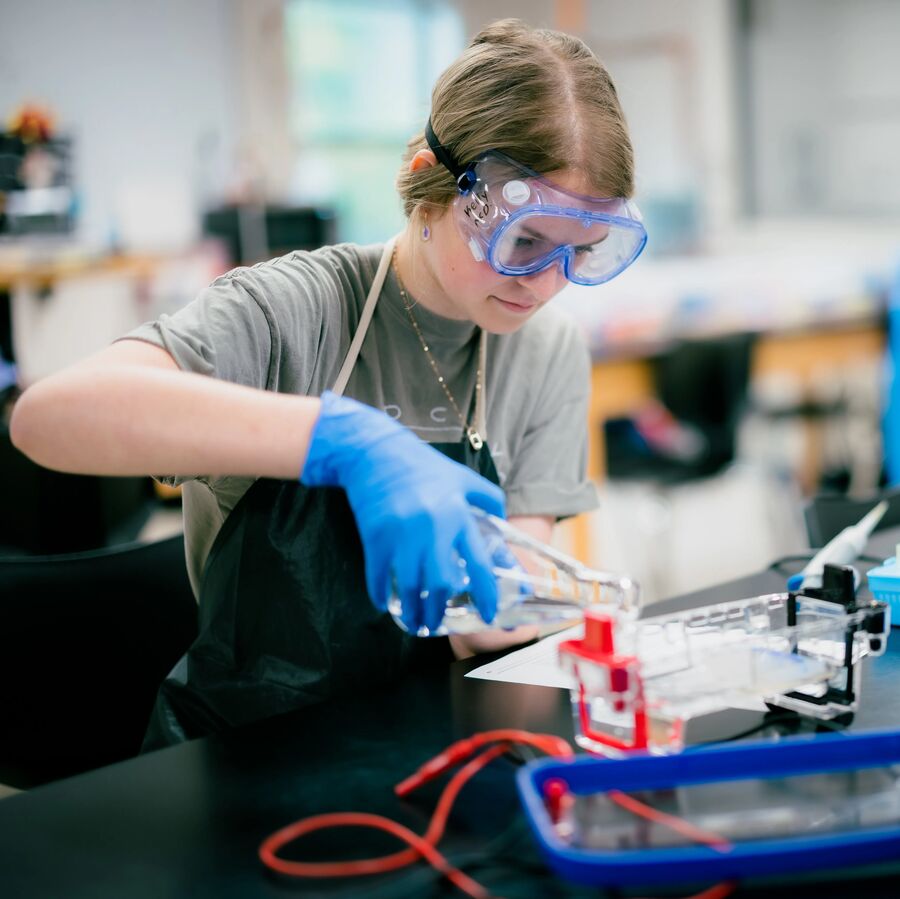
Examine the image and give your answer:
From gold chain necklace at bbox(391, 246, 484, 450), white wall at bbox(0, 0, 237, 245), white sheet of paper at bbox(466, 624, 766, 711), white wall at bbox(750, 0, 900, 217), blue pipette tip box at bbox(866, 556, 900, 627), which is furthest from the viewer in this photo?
white wall at bbox(0, 0, 237, 245)

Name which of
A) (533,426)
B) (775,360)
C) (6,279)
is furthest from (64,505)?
(775,360)

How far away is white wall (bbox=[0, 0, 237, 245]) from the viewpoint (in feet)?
18.7

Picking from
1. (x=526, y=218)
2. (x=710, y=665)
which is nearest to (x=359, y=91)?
(x=526, y=218)

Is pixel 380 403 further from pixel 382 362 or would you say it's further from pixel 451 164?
pixel 451 164

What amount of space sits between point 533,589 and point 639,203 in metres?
2.45

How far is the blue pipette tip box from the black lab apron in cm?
57

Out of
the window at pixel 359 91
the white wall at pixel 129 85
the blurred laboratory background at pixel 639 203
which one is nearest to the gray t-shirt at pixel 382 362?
the blurred laboratory background at pixel 639 203

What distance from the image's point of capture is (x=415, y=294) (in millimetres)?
1402

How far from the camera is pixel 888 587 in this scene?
126cm

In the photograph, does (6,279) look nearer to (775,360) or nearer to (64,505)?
(64,505)

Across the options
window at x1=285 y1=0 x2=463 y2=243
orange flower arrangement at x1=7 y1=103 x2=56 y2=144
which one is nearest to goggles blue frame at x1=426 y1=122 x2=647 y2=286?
orange flower arrangement at x1=7 y1=103 x2=56 y2=144

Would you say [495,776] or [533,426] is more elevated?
[533,426]

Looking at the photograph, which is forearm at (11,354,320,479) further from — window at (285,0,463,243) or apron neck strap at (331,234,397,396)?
window at (285,0,463,243)

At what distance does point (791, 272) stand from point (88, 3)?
3923 millimetres
